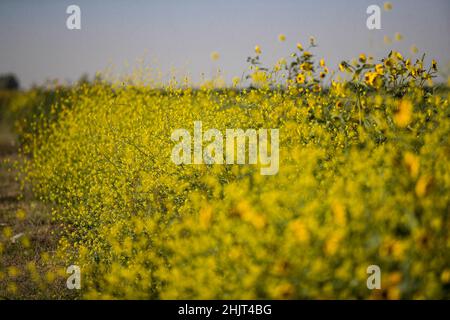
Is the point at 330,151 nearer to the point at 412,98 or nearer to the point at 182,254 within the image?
the point at 412,98

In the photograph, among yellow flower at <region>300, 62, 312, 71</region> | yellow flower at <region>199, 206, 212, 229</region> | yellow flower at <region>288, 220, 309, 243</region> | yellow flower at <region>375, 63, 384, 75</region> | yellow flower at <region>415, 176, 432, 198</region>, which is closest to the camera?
yellow flower at <region>288, 220, 309, 243</region>

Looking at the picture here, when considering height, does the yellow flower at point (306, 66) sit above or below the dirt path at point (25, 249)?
above

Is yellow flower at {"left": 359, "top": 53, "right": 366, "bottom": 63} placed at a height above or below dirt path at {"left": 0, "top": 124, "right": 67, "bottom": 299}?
above

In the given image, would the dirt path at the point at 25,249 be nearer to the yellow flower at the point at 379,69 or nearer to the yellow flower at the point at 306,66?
the yellow flower at the point at 306,66

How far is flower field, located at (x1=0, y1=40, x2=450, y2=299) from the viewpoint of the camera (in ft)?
9.00

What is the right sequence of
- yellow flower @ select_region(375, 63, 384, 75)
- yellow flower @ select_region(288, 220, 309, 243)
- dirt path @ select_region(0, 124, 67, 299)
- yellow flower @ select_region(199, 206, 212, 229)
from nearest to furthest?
1. yellow flower @ select_region(288, 220, 309, 243)
2. yellow flower @ select_region(199, 206, 212, 229)
3. dirt path @ select_region(0, 124, 67, 299)
4. yellow flower @ select_region(375, 63, 384, 75)

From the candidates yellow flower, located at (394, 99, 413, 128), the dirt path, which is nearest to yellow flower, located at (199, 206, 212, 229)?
the dirt path

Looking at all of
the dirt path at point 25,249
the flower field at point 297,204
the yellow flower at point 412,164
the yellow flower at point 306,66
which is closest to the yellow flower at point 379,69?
the flower field at point 297,204

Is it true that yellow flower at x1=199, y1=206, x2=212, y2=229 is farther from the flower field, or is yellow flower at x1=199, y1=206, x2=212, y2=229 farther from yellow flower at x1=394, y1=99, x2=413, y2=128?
yellow flower at x1=394, y1=99, x2=413, y2=128

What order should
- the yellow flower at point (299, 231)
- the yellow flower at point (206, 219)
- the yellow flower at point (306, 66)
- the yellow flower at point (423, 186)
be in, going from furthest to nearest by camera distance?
1. the yellow flower at point (306, 66)
2. the yellow flower at point (206, 219)
3. the yellow flower at point (423, 186)
4. the yellow flower at point (299, 231)


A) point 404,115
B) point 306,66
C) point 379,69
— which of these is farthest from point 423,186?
point 306,66

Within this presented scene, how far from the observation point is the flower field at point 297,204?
108 inches

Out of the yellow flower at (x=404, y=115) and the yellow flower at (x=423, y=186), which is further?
the yellow flower at (x=404, y=115)
